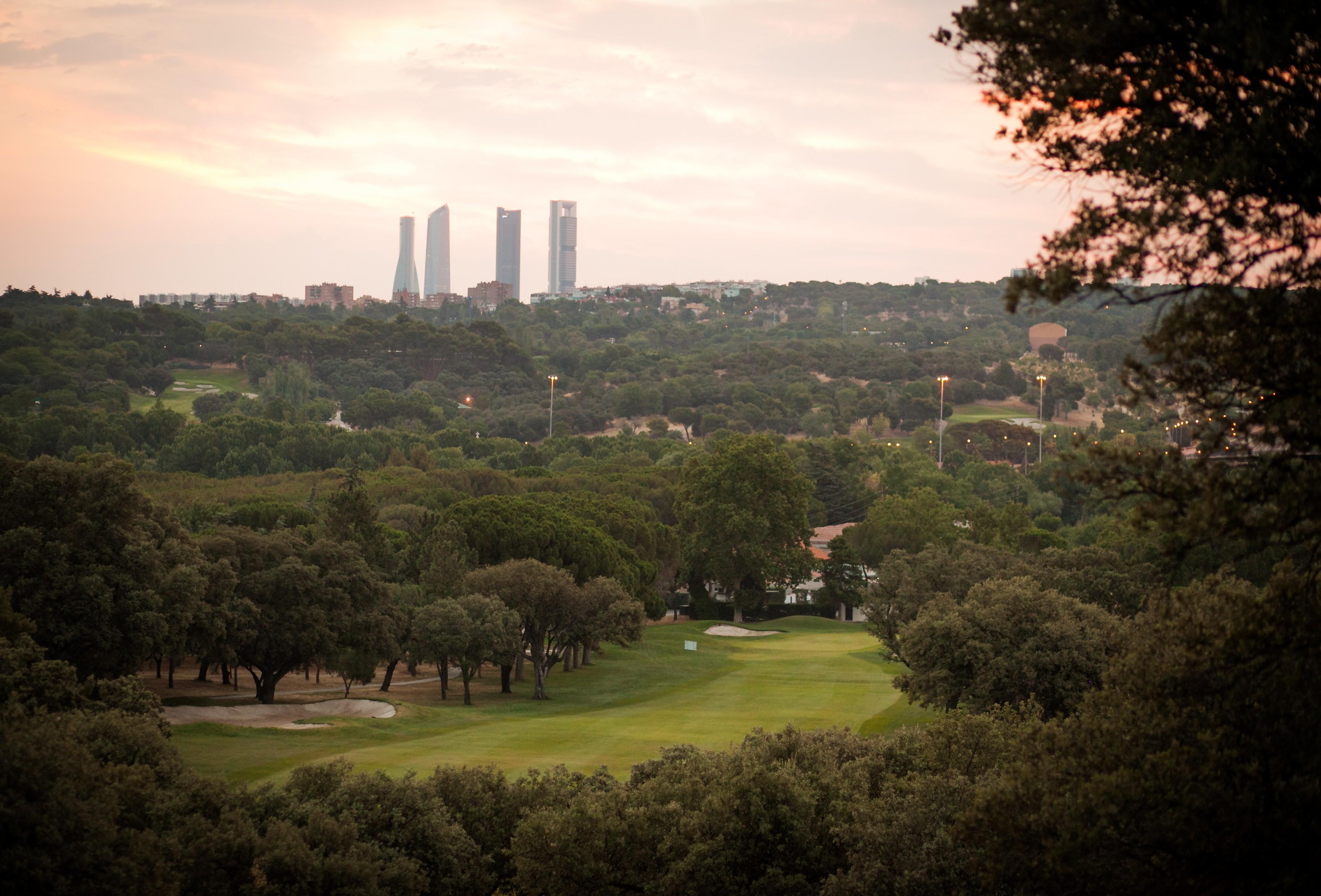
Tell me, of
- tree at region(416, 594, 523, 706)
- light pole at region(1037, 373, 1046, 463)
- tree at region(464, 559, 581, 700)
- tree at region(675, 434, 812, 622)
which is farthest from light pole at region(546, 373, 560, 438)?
tree at region(416, 594, 523, 706)

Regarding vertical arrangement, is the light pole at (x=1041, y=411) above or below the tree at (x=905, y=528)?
above

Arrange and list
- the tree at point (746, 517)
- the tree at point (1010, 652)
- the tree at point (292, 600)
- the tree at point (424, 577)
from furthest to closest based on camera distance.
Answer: the tree at point (746, 517) < the tree at point (424, 577) < the tree at point (292, 600) < the tree at point (1010, 652)

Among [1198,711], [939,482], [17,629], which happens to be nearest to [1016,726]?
[1198,711]

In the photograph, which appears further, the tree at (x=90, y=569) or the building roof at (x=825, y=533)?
the building roof at (x=825, y=533)

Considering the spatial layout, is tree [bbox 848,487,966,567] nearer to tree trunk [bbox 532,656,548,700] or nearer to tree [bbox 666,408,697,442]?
tree trunk [bbox 532,656,548,700]

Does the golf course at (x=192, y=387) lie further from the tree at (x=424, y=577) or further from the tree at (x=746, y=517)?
the tree at (x=424, y=577)

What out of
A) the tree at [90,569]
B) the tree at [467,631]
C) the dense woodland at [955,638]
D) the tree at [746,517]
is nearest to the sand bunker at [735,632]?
the tree at [746,517]
